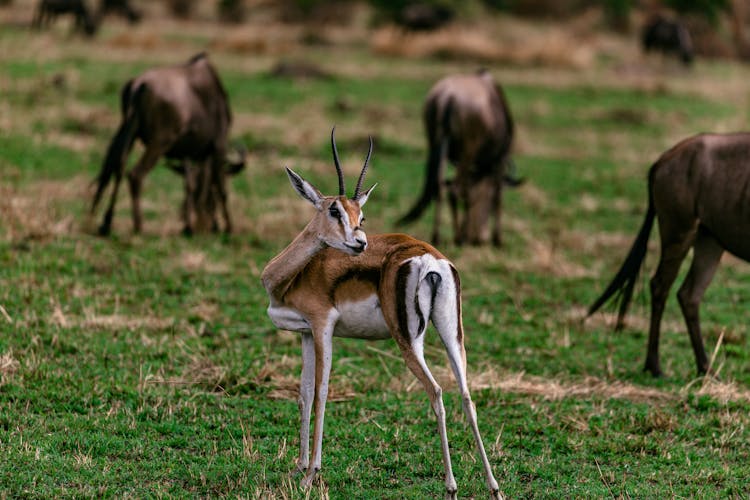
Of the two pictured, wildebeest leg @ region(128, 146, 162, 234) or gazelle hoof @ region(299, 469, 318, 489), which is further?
wildebeest leg @ region(128, 146, 162, 234)

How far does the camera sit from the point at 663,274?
8094mm

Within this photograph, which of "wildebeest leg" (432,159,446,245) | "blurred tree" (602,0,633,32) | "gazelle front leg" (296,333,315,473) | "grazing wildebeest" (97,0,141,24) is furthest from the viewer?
"blurred tree" (602,0,633,32)

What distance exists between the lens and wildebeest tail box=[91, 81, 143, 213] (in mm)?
11016

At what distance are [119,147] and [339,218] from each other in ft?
21.3

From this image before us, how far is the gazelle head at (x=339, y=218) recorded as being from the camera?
4.99 m

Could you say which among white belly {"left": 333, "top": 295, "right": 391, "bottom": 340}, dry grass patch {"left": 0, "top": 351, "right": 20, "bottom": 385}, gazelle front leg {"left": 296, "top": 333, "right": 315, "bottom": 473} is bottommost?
dry grass patch {"left": 0, "top": 351, "right": 20, "bottom": 385}

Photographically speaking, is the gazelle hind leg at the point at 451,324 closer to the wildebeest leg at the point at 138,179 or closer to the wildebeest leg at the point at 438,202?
the wildebeest leg at the point at 138,179

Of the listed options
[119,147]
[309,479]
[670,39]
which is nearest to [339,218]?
[309,479]

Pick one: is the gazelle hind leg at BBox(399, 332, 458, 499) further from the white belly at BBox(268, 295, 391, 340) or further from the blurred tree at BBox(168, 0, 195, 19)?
the blurred tree at BBox(168, 0, 195, 19)

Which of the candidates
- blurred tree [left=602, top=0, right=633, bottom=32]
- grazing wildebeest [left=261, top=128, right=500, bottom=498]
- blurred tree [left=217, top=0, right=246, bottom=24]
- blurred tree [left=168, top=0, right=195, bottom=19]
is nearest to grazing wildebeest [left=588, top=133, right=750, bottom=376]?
grazing wildebeest [left=261, top=128, right=500, bottom=498]

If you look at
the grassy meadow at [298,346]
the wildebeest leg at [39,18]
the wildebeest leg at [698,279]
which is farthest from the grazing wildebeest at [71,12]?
the wildebeest leg at [698,279]

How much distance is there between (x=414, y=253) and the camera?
16.6ft

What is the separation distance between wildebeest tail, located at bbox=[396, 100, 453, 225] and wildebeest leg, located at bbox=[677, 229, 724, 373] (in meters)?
4.20

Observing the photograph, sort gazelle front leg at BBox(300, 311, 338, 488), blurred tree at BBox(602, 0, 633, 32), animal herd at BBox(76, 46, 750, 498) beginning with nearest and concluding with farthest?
animal herd at BBox(76, 46, 750, 498) < gazelle front leg at BBox(300, 311, 338, 488) < blurred tree at BBox(602, 0, 633, 32)
